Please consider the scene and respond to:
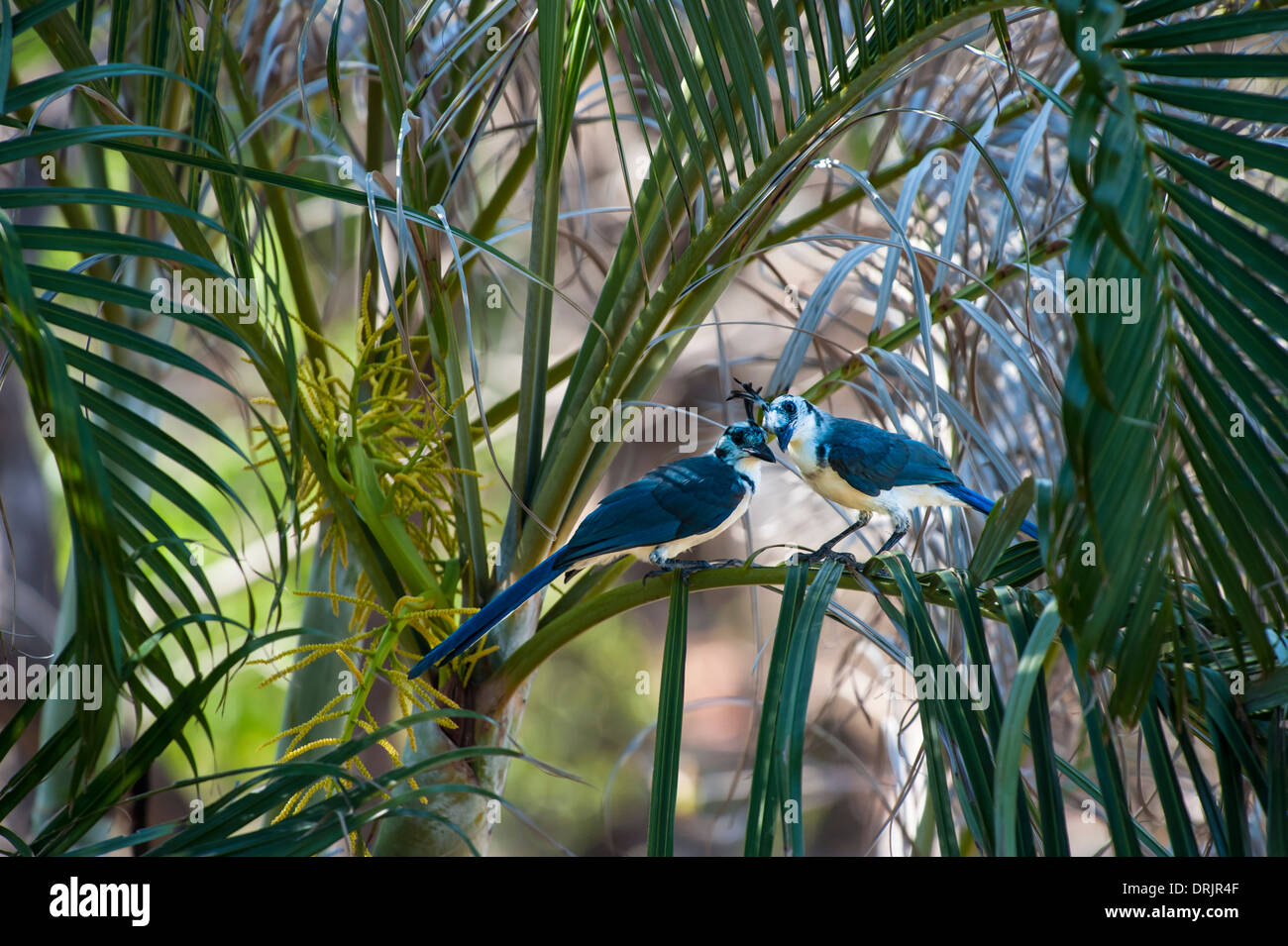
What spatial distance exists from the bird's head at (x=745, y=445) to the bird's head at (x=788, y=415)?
0.23ft

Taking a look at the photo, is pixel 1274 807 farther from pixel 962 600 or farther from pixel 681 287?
pixel 681 287

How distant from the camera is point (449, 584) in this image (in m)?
1.26

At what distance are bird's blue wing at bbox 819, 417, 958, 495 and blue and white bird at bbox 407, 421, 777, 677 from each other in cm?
17

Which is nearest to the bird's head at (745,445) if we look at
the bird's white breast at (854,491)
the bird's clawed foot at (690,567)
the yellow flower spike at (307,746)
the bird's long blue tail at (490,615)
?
the bird's white breast at (854,491)

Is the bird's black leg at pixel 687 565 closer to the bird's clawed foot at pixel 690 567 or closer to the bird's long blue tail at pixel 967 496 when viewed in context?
the bird's clawed foot at pixel 690 567

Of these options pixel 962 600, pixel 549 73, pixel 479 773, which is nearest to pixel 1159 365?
pixel 962 600

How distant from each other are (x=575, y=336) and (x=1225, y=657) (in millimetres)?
3900

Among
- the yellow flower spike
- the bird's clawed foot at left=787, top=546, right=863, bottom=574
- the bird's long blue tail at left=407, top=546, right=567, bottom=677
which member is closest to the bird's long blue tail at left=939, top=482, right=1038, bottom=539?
the bird's clawed foot at left=787, top=546, right=863, bottom=574

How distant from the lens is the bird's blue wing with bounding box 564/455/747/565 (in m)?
1.28

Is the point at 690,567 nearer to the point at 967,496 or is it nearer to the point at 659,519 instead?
the point at 659,519

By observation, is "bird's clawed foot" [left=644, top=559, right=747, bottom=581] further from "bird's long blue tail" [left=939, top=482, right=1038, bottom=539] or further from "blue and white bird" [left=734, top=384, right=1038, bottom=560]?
"bird's long blue tail" [left=939, top=482, right=1038, bottom=539]

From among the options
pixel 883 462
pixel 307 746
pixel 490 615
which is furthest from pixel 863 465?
pixel 307 746

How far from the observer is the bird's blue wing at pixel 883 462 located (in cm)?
134

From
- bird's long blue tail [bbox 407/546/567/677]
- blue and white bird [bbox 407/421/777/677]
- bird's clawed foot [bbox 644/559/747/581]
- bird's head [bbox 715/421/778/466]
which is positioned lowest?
bird's long blue tail [bbox 407/546/567/677]
